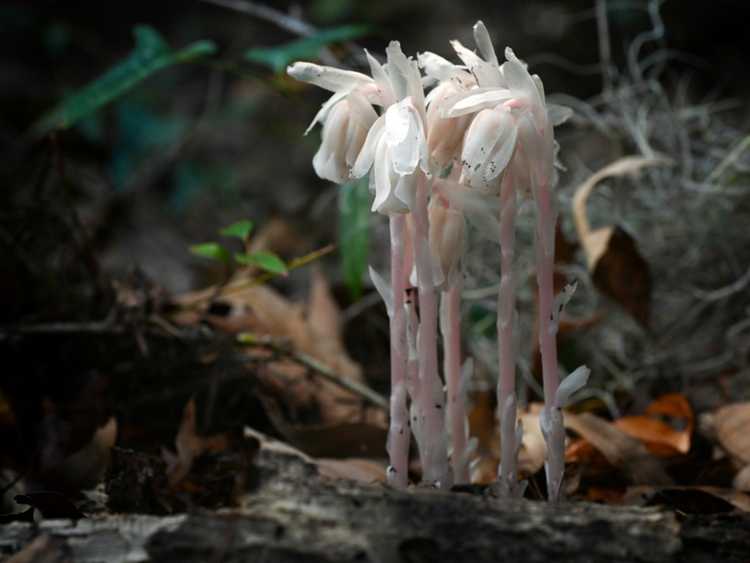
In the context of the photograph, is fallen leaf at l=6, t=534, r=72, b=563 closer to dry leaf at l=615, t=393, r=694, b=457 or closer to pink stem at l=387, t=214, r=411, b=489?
pink stem at l=387, t=214, r=411, b=489

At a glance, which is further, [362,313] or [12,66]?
[12,66]

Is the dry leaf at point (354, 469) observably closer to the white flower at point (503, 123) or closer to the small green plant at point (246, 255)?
the small green plant at point (246, 255)

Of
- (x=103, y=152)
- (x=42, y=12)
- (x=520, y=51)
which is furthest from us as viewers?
(x=42, y=12)

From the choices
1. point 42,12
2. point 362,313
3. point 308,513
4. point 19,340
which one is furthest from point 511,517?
point 42,12

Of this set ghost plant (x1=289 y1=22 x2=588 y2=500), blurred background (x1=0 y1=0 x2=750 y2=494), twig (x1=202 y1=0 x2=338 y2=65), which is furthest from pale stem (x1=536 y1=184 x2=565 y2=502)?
twig (x1=202 y1=0 x2=338 y2=65)

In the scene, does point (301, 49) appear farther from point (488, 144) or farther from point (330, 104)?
point (488, 144)

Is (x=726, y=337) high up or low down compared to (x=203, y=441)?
up

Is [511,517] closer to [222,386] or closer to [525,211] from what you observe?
[222,386]
